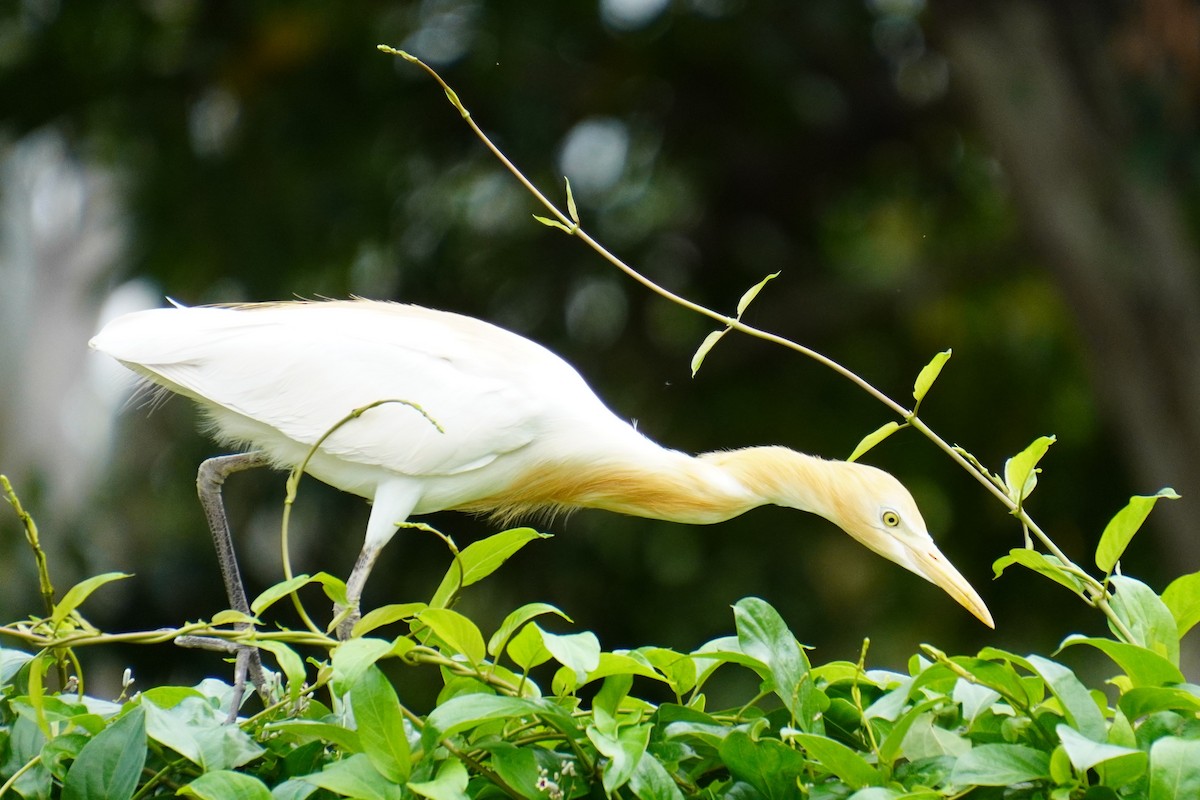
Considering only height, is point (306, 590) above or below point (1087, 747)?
below

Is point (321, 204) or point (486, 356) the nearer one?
point (486, 356)

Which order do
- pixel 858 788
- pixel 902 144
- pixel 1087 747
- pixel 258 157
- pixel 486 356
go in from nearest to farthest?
pixel 1087 747, pixel 858 788, pixel 486 356, pixel 258 157, pixel 902 144

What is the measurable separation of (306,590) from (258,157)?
1.66 meters

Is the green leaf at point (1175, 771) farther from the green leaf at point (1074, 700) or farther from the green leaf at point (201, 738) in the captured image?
the green leaf at point (201, 738)

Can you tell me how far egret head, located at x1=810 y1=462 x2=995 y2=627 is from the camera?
1.73m

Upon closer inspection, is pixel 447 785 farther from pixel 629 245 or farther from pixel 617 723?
pixel 629 245

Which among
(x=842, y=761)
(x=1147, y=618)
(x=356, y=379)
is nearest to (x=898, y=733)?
(x=842, y=761)

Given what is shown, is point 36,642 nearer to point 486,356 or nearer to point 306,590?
point 486,356

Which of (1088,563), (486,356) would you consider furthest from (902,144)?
(486,356)

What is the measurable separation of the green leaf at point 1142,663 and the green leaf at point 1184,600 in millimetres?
122

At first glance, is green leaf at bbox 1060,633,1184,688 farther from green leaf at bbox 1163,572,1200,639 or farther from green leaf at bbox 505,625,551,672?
green leaf at bbox 505,625,551,672

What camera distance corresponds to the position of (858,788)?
3.86ft

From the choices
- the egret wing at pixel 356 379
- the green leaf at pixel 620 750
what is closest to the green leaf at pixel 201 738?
the green leaf at pixel 620 750

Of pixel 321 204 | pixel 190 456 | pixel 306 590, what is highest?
pixel 321 204
